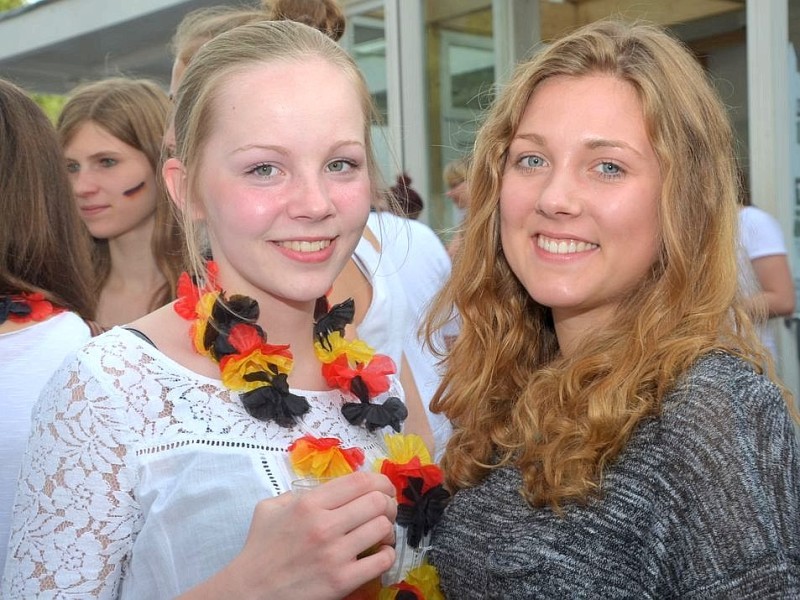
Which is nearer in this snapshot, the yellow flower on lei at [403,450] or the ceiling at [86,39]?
the yellow flower on lei at [403,450]

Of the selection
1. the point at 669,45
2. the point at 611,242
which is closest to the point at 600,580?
the point at 611,242

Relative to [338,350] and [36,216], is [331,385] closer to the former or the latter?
[338,350]

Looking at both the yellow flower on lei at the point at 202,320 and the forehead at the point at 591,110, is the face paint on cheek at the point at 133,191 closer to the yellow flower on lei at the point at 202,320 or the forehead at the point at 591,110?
the yellow flower on lei at the point at 202,320

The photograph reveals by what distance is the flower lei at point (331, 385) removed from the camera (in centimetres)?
174

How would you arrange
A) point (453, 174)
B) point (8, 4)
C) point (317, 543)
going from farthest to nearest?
point (8, 4)
point (453, 174)
point (317, 543)

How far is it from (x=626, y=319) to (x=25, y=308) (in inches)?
59.1

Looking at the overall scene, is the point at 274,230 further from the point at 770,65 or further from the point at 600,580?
the point at 770,65

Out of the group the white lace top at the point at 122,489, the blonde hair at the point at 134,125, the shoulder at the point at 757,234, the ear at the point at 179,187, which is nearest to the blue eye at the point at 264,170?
the ear at the point at 179,187

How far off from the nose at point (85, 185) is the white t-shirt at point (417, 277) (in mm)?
1204

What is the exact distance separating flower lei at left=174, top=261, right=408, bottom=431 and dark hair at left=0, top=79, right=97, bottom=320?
0.81 meters

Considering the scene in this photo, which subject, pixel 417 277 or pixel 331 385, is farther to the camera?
pixel 417 277

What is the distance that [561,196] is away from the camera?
1.78 meters

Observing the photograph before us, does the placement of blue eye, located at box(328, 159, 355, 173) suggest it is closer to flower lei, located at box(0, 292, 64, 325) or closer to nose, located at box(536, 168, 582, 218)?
nose, located at box(536, 168, 582, 218)

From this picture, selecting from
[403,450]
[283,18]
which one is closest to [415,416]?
[403,450]
